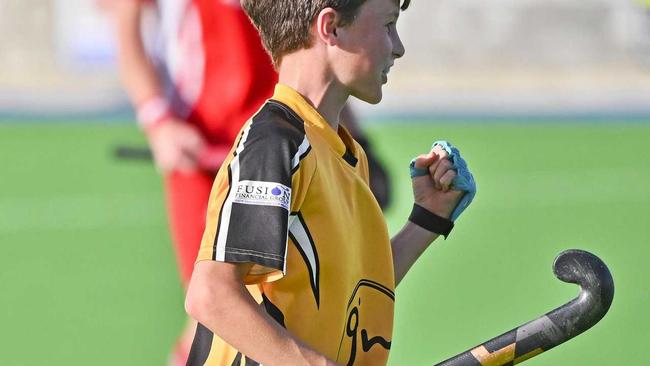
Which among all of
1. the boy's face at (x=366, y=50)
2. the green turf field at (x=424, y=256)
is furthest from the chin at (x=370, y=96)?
the green turf field at (x=424, y=256)

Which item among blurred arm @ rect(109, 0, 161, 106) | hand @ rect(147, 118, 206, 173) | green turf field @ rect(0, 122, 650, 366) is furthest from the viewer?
green turf field @ rect(0, 122, 650, 366)

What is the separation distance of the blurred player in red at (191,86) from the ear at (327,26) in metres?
1.99

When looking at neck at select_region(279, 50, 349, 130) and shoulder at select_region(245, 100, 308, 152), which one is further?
neck at select_region(279, 50, 349, 130)

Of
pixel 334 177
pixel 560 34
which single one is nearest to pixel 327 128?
pixel 334 177

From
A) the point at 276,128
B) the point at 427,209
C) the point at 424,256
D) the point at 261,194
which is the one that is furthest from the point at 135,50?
Answer: the point at 424,256

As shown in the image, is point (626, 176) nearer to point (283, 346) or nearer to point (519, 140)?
point (519, 140)

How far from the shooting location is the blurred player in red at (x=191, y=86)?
15.6ft

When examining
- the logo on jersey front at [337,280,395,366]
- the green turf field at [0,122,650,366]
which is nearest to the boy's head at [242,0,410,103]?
the logo on jersey front at [337,280,395,366]

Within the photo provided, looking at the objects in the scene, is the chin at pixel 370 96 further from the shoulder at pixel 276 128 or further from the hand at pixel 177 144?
the hand at pixel 177 144

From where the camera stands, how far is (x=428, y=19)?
56.9 feet

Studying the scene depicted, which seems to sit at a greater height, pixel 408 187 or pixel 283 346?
pixel 283 346

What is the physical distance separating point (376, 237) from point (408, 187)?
23.5ft

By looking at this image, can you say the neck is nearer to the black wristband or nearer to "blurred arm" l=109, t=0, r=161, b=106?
the black wristband

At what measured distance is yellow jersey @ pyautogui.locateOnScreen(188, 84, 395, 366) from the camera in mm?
2457
